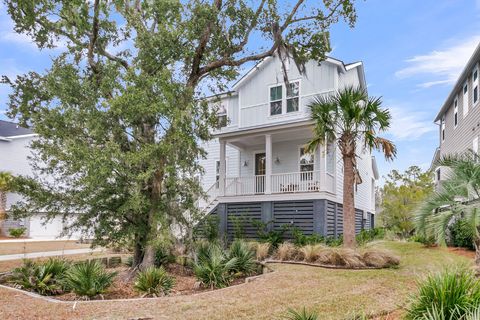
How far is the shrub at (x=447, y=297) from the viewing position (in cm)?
427

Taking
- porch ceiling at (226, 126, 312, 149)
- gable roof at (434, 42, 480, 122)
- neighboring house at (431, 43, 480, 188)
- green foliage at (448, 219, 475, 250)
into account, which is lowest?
green foliage at (448, 219, 475, 250)

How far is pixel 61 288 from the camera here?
8508 mm

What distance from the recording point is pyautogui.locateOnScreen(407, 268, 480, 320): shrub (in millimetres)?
4270

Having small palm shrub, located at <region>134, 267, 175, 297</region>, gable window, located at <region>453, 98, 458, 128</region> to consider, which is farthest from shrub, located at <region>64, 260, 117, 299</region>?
gable window, located at <region>453, 98, 458, 128</region>

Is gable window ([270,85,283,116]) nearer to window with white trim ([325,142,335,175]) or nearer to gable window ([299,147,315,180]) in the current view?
gable window ([299,147,315,180])

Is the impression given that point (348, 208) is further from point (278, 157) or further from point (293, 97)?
point (278, 157)

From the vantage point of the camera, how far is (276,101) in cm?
1823

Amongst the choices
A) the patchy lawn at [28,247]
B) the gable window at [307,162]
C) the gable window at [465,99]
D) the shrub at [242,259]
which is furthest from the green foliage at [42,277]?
the gable window at [465,99]

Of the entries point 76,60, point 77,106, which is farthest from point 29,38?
point 77,106

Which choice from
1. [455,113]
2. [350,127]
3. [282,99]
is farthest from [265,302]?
[455,113]

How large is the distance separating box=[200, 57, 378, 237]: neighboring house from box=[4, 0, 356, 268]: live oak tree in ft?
11.6

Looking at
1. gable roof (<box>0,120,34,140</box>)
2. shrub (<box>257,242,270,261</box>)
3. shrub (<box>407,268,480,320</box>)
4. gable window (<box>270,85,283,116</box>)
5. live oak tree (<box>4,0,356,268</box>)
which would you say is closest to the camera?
shrub (<box>407,268,480,320</box>)

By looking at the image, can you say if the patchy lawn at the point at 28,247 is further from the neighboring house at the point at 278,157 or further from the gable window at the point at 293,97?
the gable window at the point at 293,97

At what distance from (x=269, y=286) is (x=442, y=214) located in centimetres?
439
